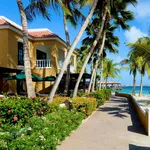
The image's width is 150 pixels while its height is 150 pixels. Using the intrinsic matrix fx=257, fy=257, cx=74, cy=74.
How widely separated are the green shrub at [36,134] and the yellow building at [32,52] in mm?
10647

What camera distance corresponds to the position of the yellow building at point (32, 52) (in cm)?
2166

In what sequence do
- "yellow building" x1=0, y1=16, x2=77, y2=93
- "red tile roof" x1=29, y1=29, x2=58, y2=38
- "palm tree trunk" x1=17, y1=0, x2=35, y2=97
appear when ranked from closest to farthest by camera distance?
"palm tree trunk" x1=17, y1=0, x2=35, y2=97
"yellow building" x1=0, y1=16, x2=77, y2=93
"red tile roof" x1=29, y1=29, x2=58, y2=38

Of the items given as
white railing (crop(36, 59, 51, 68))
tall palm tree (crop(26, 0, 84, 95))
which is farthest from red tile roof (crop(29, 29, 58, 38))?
tall palm tree (crop(26, 0, 84, 95))

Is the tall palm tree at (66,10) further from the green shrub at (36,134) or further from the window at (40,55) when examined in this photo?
the window at (40,55)

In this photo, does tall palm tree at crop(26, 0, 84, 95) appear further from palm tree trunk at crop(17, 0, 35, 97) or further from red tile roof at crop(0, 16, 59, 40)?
red tile roof at crop(0, 16, 59, 40)

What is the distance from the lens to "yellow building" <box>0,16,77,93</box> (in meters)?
21.7

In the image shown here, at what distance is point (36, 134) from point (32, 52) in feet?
68.3

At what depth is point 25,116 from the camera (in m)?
9.00

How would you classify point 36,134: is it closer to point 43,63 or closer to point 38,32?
point 43,63

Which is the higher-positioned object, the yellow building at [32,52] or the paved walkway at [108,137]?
the yellow building at [32,52]

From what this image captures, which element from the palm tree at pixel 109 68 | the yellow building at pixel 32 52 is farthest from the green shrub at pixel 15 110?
the palm tree at pixel 109 68

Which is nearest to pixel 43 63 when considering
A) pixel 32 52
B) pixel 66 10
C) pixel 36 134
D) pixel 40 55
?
pixel 32 52

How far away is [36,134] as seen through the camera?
21.7 ft

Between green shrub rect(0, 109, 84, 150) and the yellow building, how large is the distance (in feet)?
34.9
